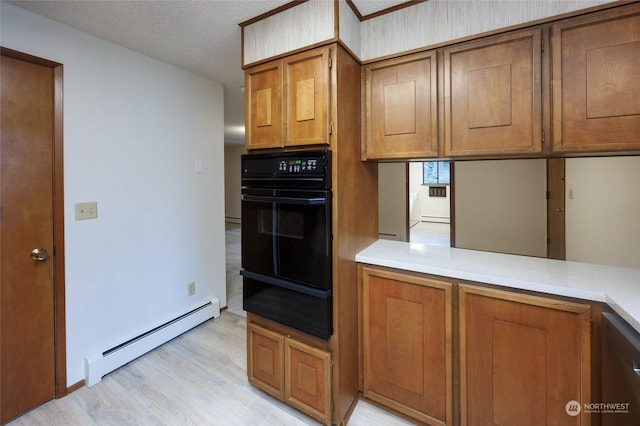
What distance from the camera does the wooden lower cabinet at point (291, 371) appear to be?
1554 millimetres

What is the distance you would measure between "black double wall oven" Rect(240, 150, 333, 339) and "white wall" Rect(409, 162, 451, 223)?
6.44m

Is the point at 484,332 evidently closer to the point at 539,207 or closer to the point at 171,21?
the point at 171,21

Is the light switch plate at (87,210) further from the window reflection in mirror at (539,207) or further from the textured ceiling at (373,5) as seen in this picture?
the window reflection in mirror at (539,207)

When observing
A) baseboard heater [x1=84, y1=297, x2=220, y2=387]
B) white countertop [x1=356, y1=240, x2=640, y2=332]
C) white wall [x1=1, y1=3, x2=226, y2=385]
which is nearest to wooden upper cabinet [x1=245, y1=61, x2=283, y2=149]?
white countertop [x1=356, y1=240, x2=640, y2=332]

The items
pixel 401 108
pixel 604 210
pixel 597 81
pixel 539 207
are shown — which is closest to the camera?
pixel 597 81

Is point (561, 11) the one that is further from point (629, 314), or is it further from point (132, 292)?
point (132, 292)

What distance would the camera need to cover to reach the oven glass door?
58.3 inches

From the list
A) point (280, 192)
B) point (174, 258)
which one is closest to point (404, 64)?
point (280, 192)

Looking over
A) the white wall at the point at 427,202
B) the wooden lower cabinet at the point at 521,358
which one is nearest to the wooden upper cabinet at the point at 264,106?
the wooden lower cabinet at the point at 521,358

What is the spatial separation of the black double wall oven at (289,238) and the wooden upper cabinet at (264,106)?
12 centimetres

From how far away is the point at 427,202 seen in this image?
7812 millimetres

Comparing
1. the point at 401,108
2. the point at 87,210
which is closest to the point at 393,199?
the point at 401,108

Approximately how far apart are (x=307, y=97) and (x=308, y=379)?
156 cm

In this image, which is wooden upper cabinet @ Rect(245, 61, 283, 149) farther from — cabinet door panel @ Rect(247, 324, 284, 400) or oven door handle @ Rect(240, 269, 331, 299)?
cabinet door panel @ Rect(247, 324, 284, 400)
